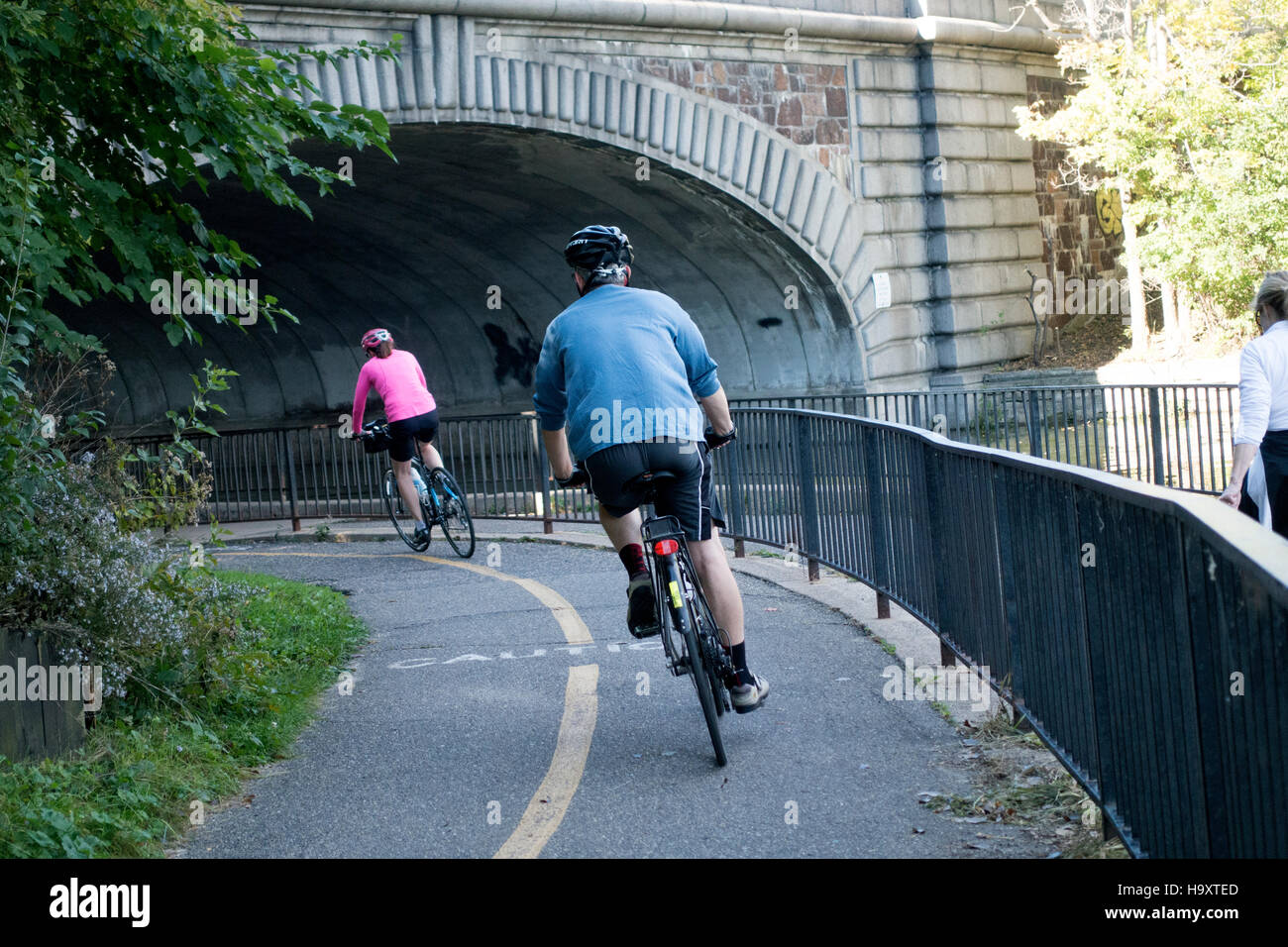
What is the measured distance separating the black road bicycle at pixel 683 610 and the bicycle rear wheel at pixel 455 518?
7.03 meters

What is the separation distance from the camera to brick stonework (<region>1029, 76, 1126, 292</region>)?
24656 mm

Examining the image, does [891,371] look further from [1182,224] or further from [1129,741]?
[1129,741]

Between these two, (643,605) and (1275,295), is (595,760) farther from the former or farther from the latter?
(1275,295)

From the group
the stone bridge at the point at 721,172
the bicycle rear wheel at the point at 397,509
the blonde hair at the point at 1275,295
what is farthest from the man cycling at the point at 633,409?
the stone bridge at the point at 721,172

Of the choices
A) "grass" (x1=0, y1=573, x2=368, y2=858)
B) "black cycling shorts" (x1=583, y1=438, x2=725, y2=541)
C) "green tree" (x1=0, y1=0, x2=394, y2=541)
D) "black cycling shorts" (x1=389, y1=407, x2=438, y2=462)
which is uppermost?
Result: "green tree" (x1=0, y1=0, x2=394, y2=541)

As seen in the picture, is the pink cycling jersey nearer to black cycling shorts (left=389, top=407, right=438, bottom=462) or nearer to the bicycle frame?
black cycling shorts (left=389, top=407, right=438, bottom=462)

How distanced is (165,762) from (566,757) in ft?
5.30

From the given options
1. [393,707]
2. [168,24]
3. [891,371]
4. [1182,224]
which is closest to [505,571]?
[393,707]

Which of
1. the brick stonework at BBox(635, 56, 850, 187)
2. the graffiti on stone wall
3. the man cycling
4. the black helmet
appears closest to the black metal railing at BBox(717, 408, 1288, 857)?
the man cycling

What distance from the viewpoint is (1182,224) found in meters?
21.0

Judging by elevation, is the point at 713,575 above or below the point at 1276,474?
below

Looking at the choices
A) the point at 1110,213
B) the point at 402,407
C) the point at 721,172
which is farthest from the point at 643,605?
the point at 1110,213

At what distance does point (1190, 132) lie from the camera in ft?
68.8
